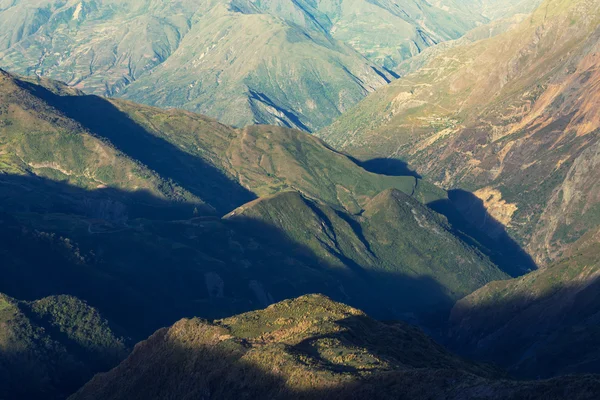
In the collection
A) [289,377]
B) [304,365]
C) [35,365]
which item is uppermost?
[304,365]

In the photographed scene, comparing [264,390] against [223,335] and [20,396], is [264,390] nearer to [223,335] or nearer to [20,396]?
[223,335]

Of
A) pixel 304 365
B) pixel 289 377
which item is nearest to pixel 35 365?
pixel 289 377

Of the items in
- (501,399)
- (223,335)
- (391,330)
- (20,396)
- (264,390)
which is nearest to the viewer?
(501,399)

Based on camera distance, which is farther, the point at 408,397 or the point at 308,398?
the point at 308,398

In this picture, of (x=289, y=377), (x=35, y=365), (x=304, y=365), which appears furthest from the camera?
(x=35, y=365)

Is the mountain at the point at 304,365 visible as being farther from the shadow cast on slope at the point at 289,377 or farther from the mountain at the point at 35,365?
the mountain at the point at 35,365

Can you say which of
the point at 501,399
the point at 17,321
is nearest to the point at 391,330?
the point at 501,399

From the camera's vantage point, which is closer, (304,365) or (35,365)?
(304,365)

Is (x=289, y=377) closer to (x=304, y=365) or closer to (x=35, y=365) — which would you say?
(x=304, y=365)

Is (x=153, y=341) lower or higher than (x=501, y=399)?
lower
